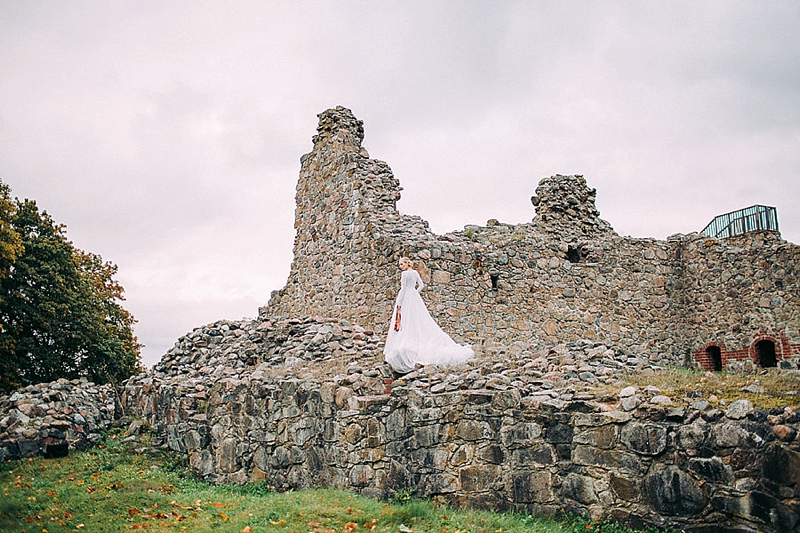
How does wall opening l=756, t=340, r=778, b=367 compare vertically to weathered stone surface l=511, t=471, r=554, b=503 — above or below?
above

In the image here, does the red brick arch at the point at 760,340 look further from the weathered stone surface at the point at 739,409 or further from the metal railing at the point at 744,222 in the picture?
the weathered stone surface at the point at 739,409

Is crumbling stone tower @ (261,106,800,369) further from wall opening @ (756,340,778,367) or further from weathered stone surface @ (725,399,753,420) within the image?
weathered stone surface @ (725,399,753,420)

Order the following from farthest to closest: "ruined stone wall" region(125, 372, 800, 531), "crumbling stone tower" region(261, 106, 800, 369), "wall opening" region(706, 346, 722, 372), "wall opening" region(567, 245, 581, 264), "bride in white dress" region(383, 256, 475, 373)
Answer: "wall opening" region(706, 346, 722, 372), "wall opening" region(567, 245, 581, 264), "crumbling stone tower" region(261, 106, 800, 369), "bride in white dress" region(383, 256, 475, 373), "ruined stone wall" region(125, 372, 800, 531)

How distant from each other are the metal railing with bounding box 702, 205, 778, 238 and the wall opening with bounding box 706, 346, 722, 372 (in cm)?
259

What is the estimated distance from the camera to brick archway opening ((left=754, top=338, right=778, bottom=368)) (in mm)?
16875

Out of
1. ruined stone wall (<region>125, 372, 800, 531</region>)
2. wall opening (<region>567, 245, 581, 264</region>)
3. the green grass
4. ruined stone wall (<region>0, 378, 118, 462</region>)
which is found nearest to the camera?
ruined stone wall (<region>125, 372, 800, 531</region>)

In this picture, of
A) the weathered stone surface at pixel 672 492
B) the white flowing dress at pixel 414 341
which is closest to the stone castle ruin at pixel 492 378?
the weathered stone surface at pixel 672 492

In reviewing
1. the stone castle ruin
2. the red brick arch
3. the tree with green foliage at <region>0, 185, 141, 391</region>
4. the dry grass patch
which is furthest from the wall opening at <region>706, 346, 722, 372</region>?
the tree with green foliage at <region>0, 185, 141, 391</region>

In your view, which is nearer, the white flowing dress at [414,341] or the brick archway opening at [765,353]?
the white flowing dress at [414,341]

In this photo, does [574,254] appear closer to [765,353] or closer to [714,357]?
[714,357]

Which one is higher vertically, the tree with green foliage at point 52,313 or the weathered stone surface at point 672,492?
the tree with green foliage at point 52,313

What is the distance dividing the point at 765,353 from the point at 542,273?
536cm

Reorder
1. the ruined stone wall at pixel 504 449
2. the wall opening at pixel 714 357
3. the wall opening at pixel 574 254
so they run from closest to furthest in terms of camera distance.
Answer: the ruined stone wall at pixel 504 449
the wall opening at pixel 574 254
the wall opening at pixel 714 357

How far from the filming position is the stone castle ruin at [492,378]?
6980mm
